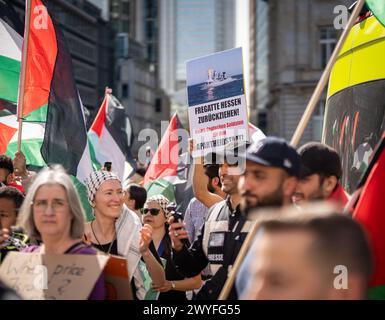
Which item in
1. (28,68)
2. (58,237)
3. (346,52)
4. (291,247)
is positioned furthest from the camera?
(28,68)

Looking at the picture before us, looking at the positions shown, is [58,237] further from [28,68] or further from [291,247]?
[28,68]

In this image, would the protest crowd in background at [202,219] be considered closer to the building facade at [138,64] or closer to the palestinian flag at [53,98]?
the palestinian flag at [53,98]

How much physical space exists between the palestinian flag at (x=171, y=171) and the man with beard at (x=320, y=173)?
5.37 m

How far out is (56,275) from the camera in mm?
3363

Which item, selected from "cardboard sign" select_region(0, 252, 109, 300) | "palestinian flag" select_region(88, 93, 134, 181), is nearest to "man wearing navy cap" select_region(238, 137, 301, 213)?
"cardboard sign" select_region(0, 252, 109, 300)

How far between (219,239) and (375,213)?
909mm

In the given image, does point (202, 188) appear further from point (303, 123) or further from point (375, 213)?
point (375, 213)

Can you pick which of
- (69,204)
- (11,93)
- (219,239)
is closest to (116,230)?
(219,239)
